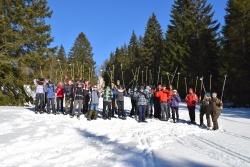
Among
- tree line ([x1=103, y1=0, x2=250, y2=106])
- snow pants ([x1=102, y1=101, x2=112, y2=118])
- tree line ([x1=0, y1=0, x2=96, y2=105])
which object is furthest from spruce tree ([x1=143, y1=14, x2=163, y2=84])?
snow pants ([x1=102, y1=101, x2=112, y2=118])

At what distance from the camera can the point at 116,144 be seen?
1300cm

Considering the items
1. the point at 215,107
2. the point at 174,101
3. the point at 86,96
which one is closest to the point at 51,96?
the point at 86,96

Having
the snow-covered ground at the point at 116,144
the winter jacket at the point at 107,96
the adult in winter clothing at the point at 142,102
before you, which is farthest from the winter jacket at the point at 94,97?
the adult in winter clothing at the point at 142,102

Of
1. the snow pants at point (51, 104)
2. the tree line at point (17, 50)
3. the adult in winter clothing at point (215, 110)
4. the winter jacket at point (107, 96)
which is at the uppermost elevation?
the tree line at point (17, 50)

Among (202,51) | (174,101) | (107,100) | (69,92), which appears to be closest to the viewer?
(107,100)

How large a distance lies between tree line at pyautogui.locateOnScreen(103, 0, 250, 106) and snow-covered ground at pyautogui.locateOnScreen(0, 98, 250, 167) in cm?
1686

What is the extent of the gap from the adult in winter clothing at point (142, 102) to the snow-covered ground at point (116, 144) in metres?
0.57

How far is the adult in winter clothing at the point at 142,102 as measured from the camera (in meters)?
19.9

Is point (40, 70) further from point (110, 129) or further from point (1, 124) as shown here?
point (110, 129)

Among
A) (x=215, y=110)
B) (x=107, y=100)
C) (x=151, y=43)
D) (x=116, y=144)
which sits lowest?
(x=116, y=144)

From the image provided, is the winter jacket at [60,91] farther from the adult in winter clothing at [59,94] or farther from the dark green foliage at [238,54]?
the dark green foliage at [238,54]

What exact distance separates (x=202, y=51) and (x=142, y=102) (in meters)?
25.0

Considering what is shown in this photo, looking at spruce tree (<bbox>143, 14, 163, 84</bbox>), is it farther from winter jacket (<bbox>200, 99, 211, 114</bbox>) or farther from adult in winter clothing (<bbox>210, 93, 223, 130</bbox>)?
adult in winter clothing (<bbox>210, 93, 223, 130</bbox>)

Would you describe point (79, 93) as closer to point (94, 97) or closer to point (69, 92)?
point (94, 97)
